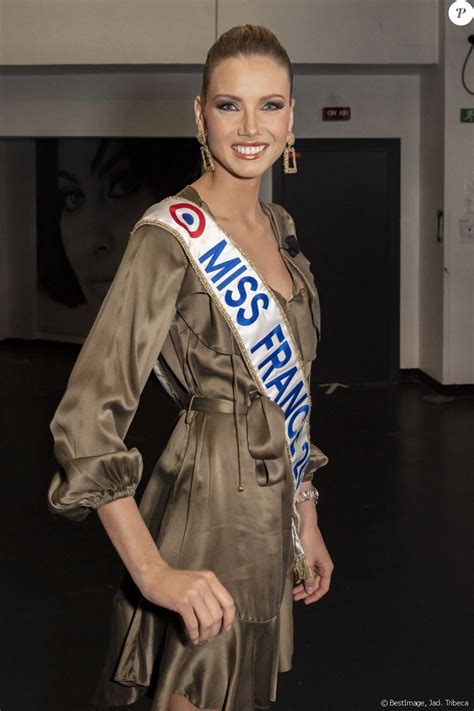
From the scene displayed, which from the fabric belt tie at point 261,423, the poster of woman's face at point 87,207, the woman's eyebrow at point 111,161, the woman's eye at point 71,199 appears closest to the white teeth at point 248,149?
the fabric belt tie at point 261,423

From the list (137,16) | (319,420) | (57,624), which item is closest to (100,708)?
(57,624)

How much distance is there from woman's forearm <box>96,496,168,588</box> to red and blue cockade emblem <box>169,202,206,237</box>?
0.37 metres

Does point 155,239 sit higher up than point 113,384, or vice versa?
point 155,239

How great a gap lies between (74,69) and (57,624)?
5748 millimetres

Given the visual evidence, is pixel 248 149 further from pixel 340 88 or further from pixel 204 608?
pixel 340 88

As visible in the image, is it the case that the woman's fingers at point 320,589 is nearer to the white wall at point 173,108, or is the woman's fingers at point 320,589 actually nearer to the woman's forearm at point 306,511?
the woman's forearm at point 306,511

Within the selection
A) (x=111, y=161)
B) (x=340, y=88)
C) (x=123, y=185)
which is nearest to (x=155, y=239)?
(x=340, y=88)

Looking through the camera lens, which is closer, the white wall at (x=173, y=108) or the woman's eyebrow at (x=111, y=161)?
the white wall at (x=173, y=108)

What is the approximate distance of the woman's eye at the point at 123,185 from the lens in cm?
1077

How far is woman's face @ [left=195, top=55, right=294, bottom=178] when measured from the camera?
1432mm

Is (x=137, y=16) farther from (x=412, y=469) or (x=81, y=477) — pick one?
(x=81, y=477)

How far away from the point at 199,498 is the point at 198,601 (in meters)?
0.27

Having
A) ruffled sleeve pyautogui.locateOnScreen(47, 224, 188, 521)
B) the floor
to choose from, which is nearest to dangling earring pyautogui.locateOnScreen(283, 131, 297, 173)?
ruffled sleeve pyautogui.locateOnScreen(47, 224, 188, 521)

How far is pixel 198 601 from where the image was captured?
117cm
